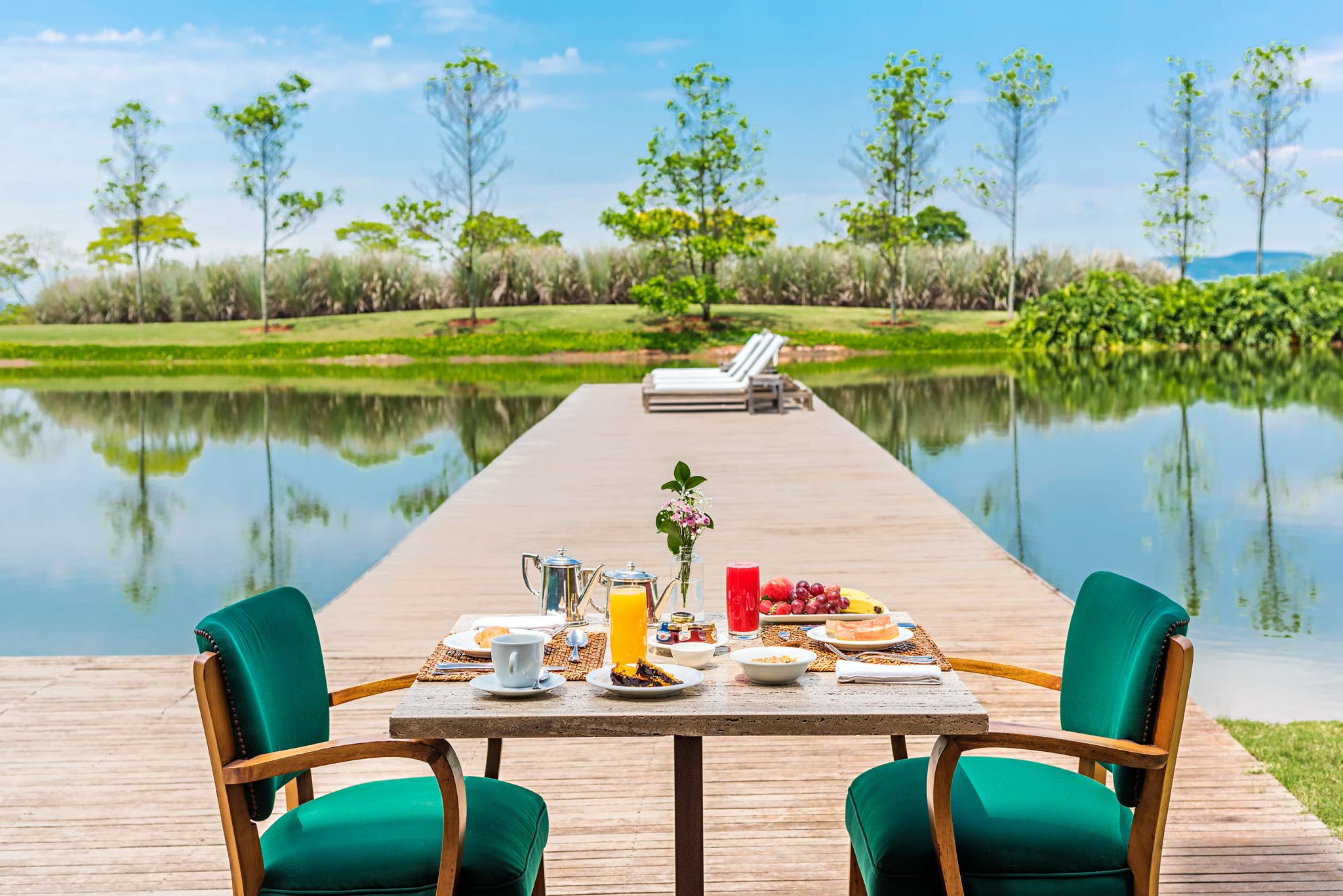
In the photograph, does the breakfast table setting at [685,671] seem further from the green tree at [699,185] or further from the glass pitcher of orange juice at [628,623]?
the green tree at [699,185]

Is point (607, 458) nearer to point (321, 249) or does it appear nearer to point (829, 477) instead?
point (829, 477)

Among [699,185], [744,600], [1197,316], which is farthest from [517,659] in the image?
[699,185]

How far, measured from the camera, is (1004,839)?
223 centimetres

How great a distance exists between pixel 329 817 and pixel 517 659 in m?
0.47

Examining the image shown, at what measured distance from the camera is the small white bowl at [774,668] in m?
2.31

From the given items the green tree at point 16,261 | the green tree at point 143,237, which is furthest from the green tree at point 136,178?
the green tree at point 16,261

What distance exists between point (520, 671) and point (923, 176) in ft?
101

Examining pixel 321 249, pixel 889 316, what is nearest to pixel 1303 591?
pixel 889 316

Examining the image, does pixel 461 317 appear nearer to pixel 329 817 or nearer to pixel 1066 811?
pixel 329 817

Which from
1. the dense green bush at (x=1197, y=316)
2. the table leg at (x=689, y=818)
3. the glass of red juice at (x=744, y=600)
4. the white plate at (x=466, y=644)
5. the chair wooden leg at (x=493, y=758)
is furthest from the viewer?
the dense green bush at (x=1197, y=316)

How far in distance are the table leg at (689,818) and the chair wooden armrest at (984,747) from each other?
42cm

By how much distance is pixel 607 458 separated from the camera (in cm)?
1004

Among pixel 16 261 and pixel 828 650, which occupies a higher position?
pixel 16 261

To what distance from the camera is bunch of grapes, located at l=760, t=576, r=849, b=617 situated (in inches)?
108
